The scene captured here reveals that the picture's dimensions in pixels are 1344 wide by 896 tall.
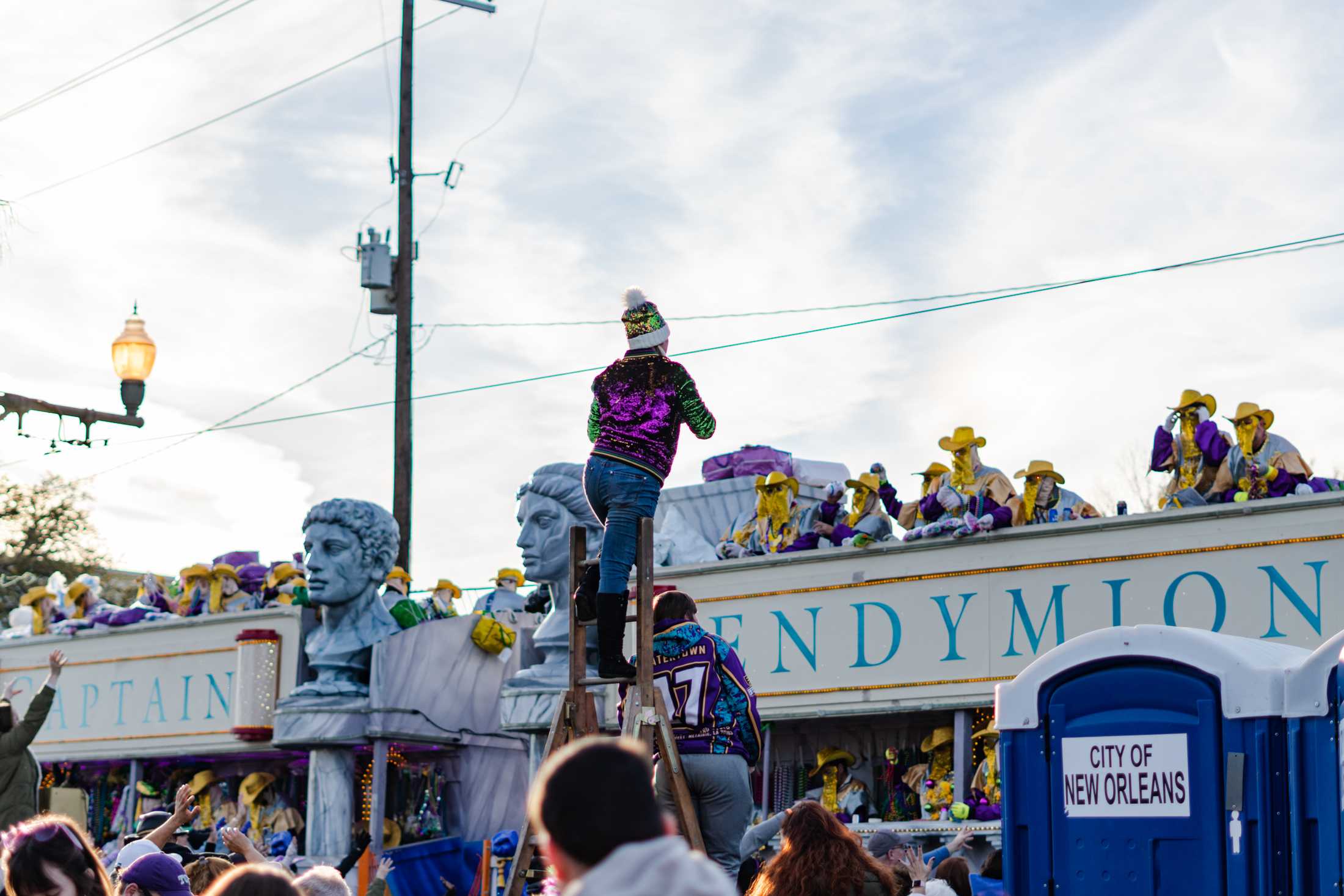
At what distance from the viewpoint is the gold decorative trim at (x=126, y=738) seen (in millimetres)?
16312

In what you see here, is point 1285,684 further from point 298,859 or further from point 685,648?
point 298,859

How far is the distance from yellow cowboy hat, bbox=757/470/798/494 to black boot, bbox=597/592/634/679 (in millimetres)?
5946

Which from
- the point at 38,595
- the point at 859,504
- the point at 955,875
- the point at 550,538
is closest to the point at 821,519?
the point at 859,504

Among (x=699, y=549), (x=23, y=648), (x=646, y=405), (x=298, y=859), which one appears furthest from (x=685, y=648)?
(x=23, y=648)

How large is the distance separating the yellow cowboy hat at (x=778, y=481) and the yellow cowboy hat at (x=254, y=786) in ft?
19.1

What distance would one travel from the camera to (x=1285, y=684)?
21.6ft

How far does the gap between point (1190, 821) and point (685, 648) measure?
205cm

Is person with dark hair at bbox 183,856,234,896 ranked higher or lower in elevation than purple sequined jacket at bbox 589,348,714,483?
lower

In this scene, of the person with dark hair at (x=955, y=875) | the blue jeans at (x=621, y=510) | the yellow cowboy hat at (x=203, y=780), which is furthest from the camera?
the yellow cowboy hat at (x=203, y=780)

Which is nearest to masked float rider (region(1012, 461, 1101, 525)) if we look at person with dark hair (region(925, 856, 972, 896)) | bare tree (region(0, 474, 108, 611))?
person with dark hair (region(925, 856, 972, 896))

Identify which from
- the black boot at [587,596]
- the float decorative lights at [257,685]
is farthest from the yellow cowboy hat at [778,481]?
the black boot at [587,596]

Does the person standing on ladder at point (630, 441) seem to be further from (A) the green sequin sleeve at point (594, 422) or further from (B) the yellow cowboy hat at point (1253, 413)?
(B) the yellow cowboy hat at point (1253, 413)

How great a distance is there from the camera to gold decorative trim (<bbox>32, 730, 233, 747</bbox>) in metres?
16.3

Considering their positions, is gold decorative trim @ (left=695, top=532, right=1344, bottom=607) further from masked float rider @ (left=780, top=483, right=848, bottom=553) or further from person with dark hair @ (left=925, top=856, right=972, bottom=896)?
person with dark hair @ (left=925, top=856, right=972, bottom=896)
